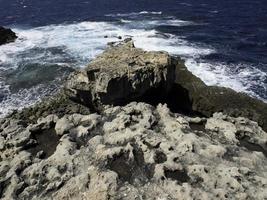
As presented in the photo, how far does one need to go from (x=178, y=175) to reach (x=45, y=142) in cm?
866

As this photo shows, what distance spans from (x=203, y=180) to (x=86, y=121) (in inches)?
346

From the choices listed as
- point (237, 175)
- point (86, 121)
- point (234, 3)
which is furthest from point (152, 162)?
point (234, 3)

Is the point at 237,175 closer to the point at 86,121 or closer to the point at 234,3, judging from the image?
the point at 86,121

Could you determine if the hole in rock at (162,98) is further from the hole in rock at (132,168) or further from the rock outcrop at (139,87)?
the hole in rock at (132,168)

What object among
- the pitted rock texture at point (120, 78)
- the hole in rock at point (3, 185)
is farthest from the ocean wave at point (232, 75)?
the hole in rock at point (3, 185)

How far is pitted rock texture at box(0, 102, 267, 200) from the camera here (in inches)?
792

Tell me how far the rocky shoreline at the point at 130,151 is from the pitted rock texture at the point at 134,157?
5 centimetres

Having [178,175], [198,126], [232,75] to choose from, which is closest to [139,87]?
[198,126]

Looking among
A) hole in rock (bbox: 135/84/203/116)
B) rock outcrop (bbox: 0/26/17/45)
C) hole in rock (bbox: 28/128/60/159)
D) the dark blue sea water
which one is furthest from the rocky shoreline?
rock outcrop (bbox: 0/26/17/45)

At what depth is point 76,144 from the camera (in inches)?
941

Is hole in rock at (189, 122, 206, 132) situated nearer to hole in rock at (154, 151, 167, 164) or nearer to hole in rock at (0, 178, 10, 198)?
hole in rock at (154, 151, 167, 164)

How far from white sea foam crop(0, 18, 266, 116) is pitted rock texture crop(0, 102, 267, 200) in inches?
756

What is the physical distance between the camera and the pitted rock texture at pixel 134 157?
20109mm

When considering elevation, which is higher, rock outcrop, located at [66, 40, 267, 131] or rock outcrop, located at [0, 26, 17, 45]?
rock outcrop, located at [66, 40, 267, 131]
